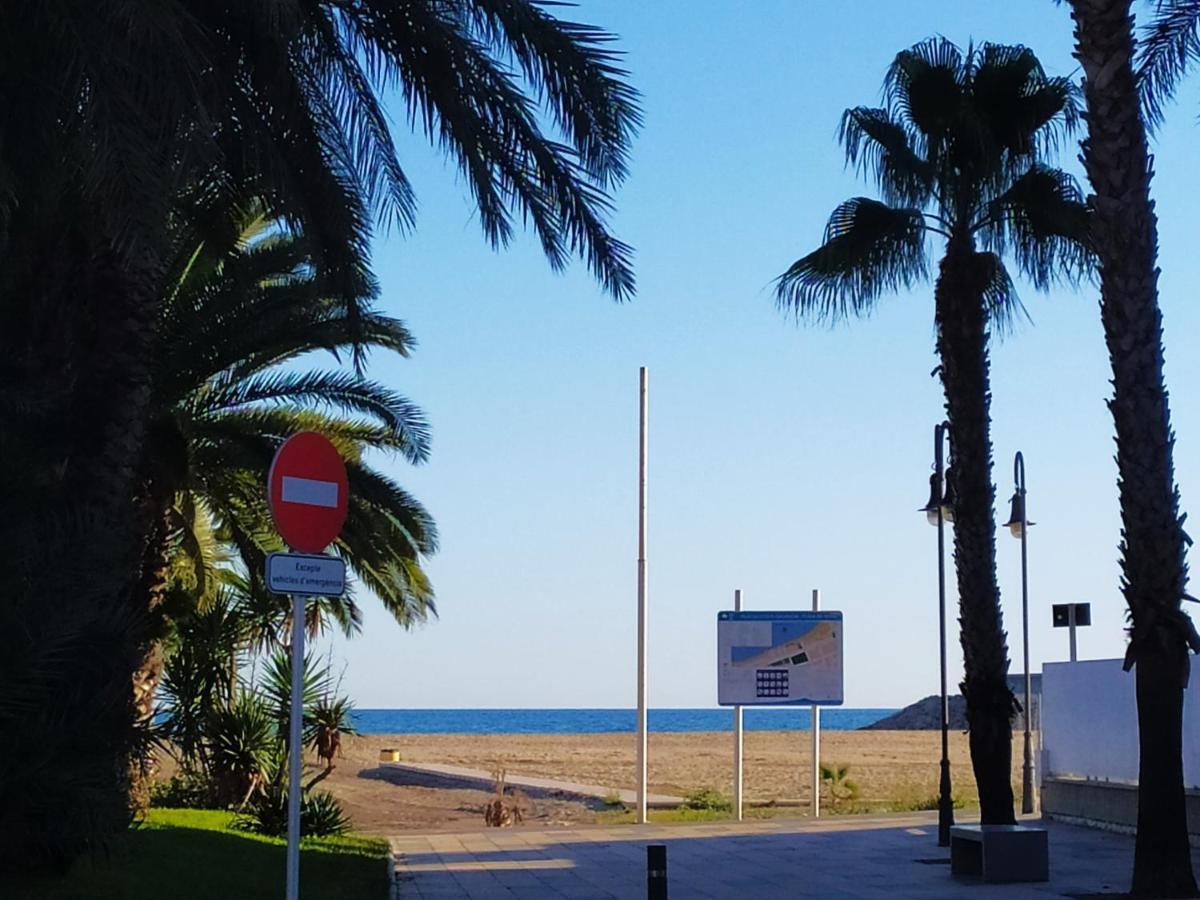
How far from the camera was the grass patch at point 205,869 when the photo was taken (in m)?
10.7

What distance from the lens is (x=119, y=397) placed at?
12.3m

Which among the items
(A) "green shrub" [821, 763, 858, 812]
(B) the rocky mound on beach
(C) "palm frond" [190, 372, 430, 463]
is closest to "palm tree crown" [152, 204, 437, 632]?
(C) "palm frond" [190, 372, 430, 463]

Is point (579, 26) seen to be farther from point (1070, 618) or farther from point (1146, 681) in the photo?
point (1070, 618)

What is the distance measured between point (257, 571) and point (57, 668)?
1233 cm

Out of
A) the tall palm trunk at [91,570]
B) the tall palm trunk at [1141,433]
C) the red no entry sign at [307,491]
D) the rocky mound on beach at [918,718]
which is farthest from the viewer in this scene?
the rocky mound on beach at [918,718]

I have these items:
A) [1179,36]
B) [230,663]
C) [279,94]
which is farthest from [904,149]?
[230,663]

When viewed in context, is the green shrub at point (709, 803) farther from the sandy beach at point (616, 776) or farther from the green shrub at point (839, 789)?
the green shrub at point (839, 789)

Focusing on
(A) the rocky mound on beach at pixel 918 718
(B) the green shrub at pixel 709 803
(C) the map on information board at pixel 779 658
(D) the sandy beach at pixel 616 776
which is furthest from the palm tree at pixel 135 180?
(A) the rocky mound on beach at pixel 918 718

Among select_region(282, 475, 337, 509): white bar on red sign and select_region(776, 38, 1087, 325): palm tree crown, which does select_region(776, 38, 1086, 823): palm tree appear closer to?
select_region(776, 38, 1087, 325): palm tree crown

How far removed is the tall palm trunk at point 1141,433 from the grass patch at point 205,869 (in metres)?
6.59

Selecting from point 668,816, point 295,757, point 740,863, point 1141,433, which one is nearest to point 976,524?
point 1141,433

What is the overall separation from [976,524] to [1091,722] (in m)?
6.64

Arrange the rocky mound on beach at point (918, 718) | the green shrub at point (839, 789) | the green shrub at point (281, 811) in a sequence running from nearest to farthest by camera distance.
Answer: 1. the green shrub at point (281, 811)
2. the green shrub at point (839, 789)
3. the rocky mound on beach at point (918, 718)

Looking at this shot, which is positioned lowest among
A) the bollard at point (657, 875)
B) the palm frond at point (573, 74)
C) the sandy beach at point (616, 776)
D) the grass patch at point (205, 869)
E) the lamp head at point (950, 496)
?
the sandy beach at point (616, 776)
